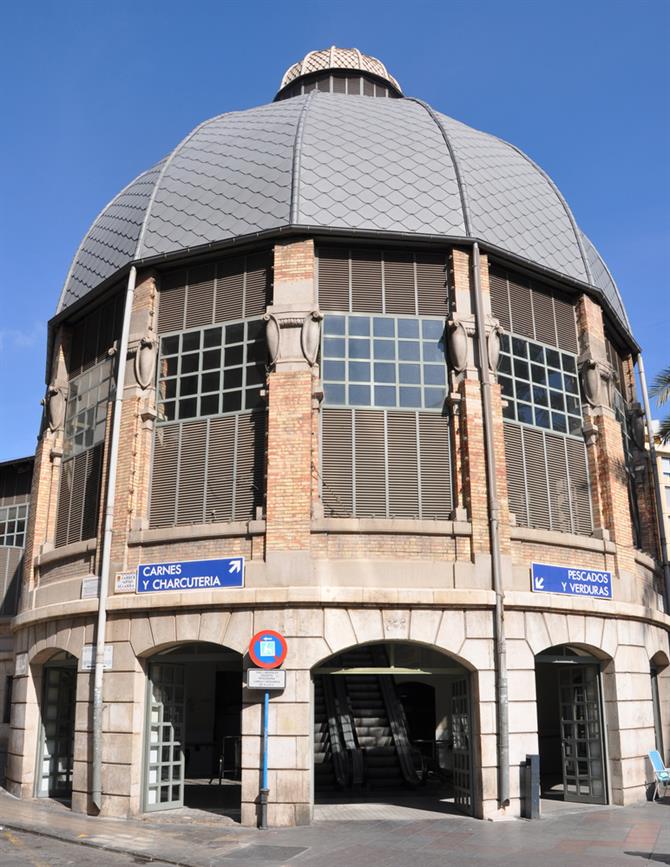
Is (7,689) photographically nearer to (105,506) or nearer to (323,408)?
(105,506)

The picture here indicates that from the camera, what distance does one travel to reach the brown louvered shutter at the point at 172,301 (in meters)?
19.6

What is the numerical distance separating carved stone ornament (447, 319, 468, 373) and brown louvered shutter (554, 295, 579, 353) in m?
3.36

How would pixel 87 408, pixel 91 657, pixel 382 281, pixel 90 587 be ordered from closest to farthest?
pixel 91 657, pixel 90 587, pixel 382 281, pixel 87 408

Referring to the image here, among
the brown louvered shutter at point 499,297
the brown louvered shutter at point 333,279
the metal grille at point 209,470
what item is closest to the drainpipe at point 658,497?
the brown louvered shutter at point 499,297

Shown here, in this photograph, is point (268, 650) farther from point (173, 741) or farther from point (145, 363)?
point (145, 363)

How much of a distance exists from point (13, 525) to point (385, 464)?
2025 centimetres

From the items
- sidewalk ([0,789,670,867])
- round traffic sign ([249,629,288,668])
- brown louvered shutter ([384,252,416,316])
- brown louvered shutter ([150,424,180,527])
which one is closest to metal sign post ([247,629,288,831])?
round traffic sign ([249,629,288,668])

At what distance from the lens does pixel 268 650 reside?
51.2 feet

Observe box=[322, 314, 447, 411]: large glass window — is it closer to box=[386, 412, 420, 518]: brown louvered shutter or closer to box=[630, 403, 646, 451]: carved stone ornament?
box=[386, 412, 420, 518]: brown louvered shutter

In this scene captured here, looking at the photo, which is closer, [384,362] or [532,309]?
[384,362]

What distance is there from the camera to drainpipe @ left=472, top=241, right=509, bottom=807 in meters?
15.7

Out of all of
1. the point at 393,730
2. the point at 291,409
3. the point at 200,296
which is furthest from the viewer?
the point at 393,730

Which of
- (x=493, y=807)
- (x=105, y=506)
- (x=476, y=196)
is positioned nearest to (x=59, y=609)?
(x=105, y=506)

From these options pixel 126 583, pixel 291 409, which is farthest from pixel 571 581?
pixel 126 583
